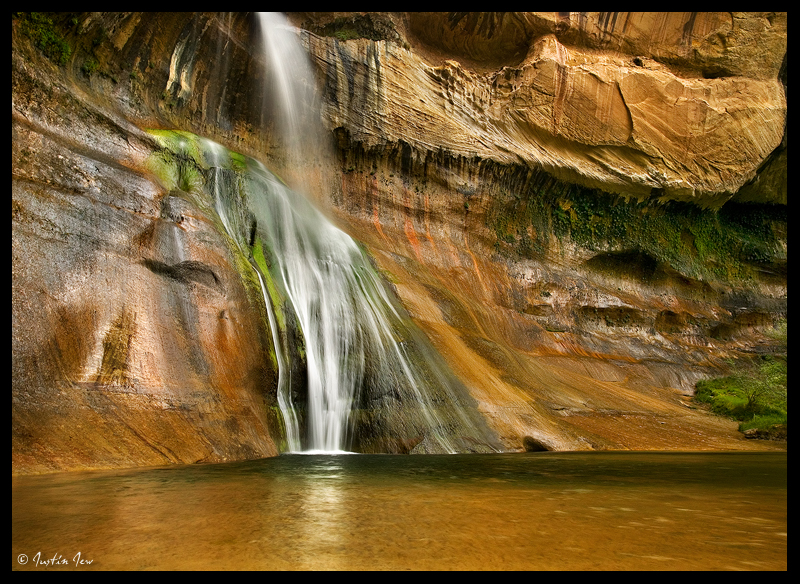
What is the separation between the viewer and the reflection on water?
2654mm

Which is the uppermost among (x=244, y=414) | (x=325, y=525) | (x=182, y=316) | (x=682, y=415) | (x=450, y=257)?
(x=450, y=257)

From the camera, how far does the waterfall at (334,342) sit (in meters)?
9.45

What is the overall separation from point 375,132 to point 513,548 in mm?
17298

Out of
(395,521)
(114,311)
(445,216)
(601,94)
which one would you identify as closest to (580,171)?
(601,94)

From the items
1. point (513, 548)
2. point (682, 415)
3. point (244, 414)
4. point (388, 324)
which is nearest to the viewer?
point (513, 548)

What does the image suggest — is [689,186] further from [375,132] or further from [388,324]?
[388,324]

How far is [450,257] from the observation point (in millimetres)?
19438

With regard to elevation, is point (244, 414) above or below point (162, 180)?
below

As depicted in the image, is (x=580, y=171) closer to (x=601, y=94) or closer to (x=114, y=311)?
(x=601, y=94)

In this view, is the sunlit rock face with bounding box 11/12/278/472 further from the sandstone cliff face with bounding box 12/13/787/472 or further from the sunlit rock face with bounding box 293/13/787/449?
the sunlit rock face with bounding box 293/13/787/449

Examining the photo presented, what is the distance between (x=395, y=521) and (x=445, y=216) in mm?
17242

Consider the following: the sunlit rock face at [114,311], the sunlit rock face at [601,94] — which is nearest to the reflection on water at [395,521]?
the sunlit rock face at [114,311]

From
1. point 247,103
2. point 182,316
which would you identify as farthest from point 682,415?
point 247,103

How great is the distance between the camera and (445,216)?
20.1 metres
